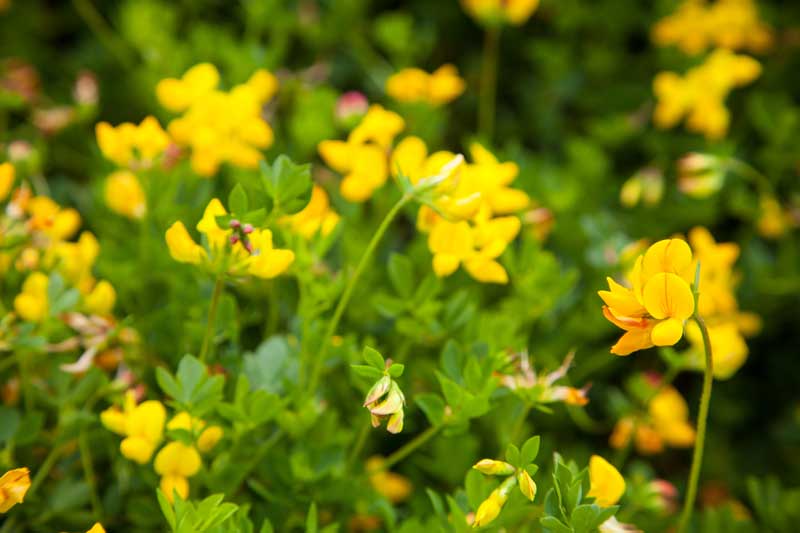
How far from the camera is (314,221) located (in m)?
1.40

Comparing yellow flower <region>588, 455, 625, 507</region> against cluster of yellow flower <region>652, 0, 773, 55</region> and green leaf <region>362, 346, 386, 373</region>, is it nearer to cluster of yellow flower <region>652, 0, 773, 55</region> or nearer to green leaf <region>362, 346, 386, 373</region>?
green leaf <region>362, 346, 386, 373</region>

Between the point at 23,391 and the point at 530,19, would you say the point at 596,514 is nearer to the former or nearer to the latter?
the point at 23,391

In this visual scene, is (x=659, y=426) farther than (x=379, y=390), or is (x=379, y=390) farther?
(x=659, y=426)

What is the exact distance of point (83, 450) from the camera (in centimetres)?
130

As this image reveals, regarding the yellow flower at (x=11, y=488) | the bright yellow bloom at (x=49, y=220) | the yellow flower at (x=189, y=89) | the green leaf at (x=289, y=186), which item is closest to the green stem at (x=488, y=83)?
the yellow flower at (x=189, y=89)

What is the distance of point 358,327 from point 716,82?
1043 mm

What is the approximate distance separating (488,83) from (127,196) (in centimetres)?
121

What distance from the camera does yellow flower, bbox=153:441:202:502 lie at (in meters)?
1.15

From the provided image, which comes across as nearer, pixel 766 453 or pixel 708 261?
pixel 708 261

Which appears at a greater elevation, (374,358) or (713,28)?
(374,358)

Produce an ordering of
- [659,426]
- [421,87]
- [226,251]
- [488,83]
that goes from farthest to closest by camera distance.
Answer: [488,83] → [421,87] → [659,426] → [226,251]

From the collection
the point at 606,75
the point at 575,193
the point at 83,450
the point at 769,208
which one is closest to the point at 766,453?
the point at 769,208

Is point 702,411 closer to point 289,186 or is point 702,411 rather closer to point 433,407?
point 433,407

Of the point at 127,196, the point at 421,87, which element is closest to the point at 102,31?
the point at 421,87
